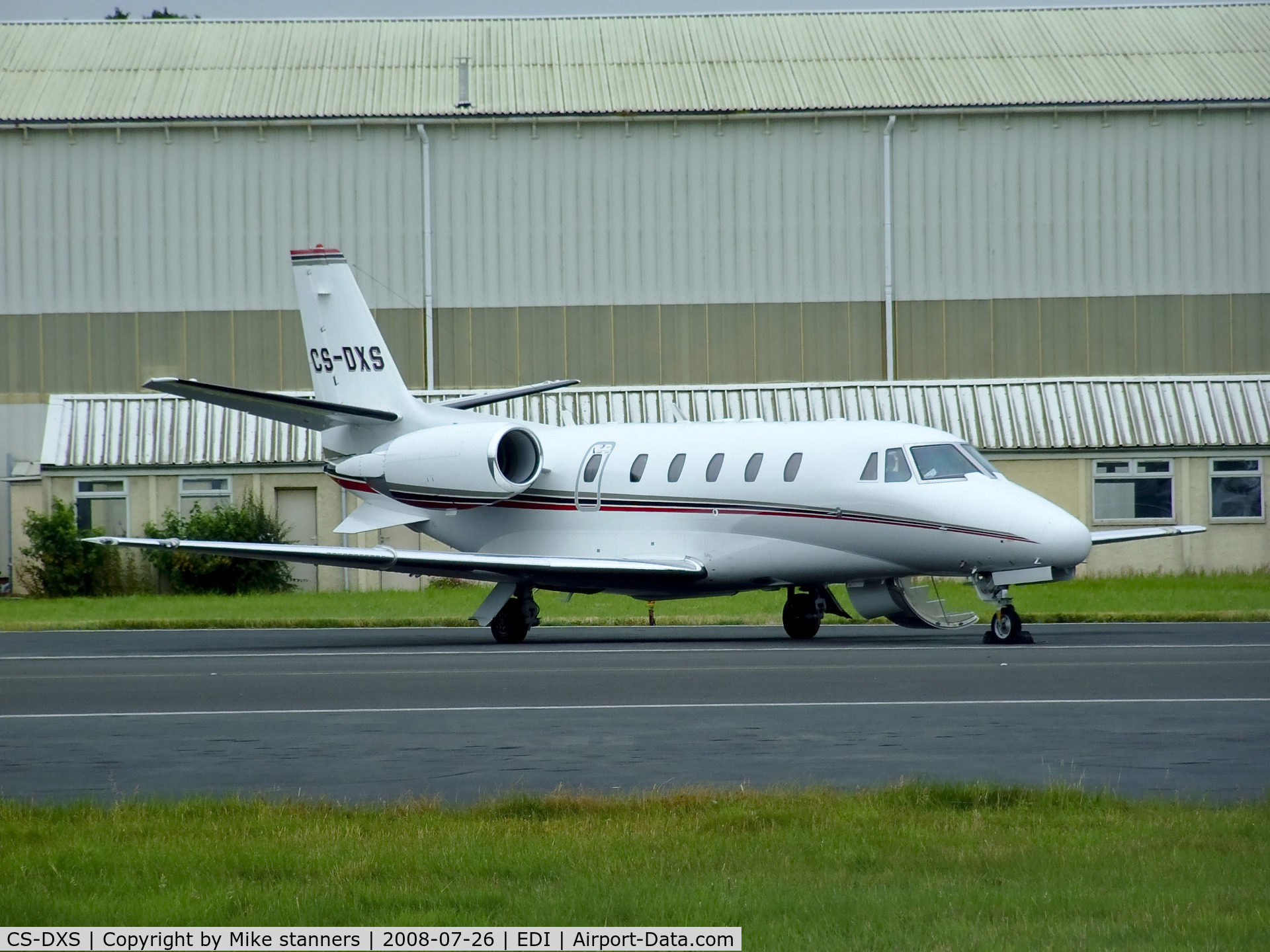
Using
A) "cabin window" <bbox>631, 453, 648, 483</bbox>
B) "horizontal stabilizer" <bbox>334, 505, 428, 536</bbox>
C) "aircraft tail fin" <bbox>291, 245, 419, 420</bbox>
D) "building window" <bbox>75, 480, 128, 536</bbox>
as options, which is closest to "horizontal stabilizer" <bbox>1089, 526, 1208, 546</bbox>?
"cabin window" <bbox>631, 453, 648, 483</bbox>

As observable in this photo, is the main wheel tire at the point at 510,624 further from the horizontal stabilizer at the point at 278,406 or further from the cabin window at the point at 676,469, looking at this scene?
the horizontal stabilizer at the point at 278,406

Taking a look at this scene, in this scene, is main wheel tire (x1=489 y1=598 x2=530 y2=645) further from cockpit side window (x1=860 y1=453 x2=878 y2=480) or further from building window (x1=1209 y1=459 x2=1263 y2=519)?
building window (x1=1209 y1=459 x2=1263 y2=519)

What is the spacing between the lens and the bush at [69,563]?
35.1 metres

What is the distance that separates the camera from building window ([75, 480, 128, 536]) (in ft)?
118

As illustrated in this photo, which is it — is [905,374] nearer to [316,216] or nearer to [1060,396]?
[1060,396]

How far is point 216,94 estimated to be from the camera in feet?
136

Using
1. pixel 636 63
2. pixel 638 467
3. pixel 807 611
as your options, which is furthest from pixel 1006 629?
pixel 636 63

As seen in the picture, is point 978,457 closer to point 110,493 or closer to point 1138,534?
point 1138,534

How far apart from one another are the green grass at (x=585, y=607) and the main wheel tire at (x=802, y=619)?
3.52 m

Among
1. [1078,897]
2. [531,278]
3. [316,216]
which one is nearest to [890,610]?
[1078,897]

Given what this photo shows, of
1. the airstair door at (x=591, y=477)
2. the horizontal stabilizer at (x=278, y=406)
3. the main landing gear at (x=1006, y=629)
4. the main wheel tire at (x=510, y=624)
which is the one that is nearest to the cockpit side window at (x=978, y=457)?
the main landing gear at (x=1006, y=629)

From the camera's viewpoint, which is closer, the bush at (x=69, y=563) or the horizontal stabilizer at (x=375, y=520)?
the horizontal stabilizer at (x=375, y=520)

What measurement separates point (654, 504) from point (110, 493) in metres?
16.9

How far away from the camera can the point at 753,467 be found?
22.6 m
